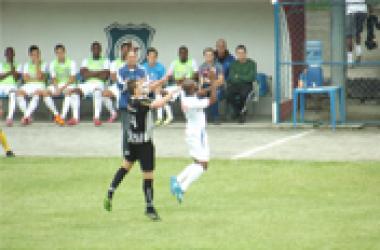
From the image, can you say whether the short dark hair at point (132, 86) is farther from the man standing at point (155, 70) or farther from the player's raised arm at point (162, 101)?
the man standing at point (155, 70)

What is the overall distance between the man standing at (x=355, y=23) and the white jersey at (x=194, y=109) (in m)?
9.46

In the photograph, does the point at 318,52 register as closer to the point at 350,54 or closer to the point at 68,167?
the point at 350,54

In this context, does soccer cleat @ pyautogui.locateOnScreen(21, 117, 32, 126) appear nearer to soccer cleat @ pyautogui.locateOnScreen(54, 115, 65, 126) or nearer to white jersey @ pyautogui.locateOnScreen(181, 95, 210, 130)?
soccer cleat @ pyautogui.locateOnScreen(54, 115, 65, 126)

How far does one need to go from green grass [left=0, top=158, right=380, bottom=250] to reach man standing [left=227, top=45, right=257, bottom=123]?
5.27 metres

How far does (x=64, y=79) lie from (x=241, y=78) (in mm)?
3696

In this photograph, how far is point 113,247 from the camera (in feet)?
39.7

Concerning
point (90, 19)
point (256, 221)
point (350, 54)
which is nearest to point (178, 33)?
point (90, 19)

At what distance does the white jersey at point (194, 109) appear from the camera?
47.2 ft

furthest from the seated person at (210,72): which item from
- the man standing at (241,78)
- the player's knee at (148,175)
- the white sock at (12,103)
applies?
the white sock at (12,103)

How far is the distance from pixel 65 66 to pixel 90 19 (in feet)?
7.06

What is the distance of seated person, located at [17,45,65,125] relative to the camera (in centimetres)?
2436

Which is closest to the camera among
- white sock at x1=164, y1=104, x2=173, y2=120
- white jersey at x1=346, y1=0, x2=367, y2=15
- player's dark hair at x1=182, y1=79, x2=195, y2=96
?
player's dark hair at x1=182, y1=79, x2=195, y2=96

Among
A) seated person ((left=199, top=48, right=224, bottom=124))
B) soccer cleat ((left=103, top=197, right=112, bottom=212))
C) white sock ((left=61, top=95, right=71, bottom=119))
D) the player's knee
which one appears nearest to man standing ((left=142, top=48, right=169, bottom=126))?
seated person ((left=199, top=48, right=224, bottom=124))

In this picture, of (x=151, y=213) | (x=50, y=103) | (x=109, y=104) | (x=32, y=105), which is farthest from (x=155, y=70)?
(x=151, y=213)
